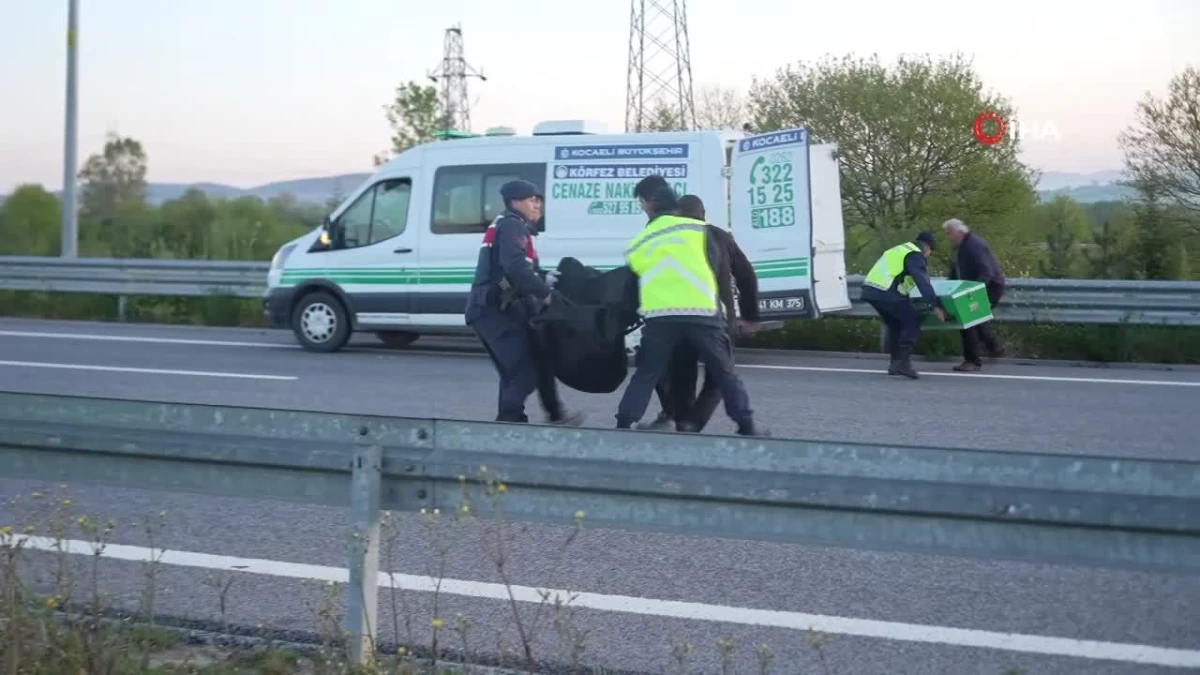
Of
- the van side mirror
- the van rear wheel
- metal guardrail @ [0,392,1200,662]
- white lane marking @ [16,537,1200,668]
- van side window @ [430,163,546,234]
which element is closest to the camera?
metal guardrail @ [0,392,1200,662]

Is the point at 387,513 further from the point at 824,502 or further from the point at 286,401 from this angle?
the point at 286,401

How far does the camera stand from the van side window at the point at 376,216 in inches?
625

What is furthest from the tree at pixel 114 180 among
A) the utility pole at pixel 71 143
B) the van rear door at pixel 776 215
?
the van rear door at pixel 776 215

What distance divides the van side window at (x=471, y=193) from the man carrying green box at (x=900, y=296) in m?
3.63

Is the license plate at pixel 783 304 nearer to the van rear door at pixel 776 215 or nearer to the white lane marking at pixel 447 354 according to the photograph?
the van rear door at pixel 776 215

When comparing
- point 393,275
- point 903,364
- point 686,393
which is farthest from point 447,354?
point 686,393

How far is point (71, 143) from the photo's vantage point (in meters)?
22.3

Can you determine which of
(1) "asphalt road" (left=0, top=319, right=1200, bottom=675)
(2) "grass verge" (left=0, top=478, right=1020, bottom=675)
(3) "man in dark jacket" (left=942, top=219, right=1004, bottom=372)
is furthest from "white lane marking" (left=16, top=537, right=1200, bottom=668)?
(3) "man in dark jacket" (left=942, top=219, right=1004, bottom=372)

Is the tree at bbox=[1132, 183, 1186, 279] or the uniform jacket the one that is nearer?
the uniform jacket

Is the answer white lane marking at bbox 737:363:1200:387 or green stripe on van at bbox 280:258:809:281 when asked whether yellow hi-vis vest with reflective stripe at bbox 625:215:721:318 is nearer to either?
white lane marking at bbox 737:363:1200:387

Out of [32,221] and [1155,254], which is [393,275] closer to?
[1155,254]

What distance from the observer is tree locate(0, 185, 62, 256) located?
26.8 meters

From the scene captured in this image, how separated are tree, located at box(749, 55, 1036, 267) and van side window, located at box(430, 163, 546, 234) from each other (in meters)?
14.6

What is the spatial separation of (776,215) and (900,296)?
5.37 ft
